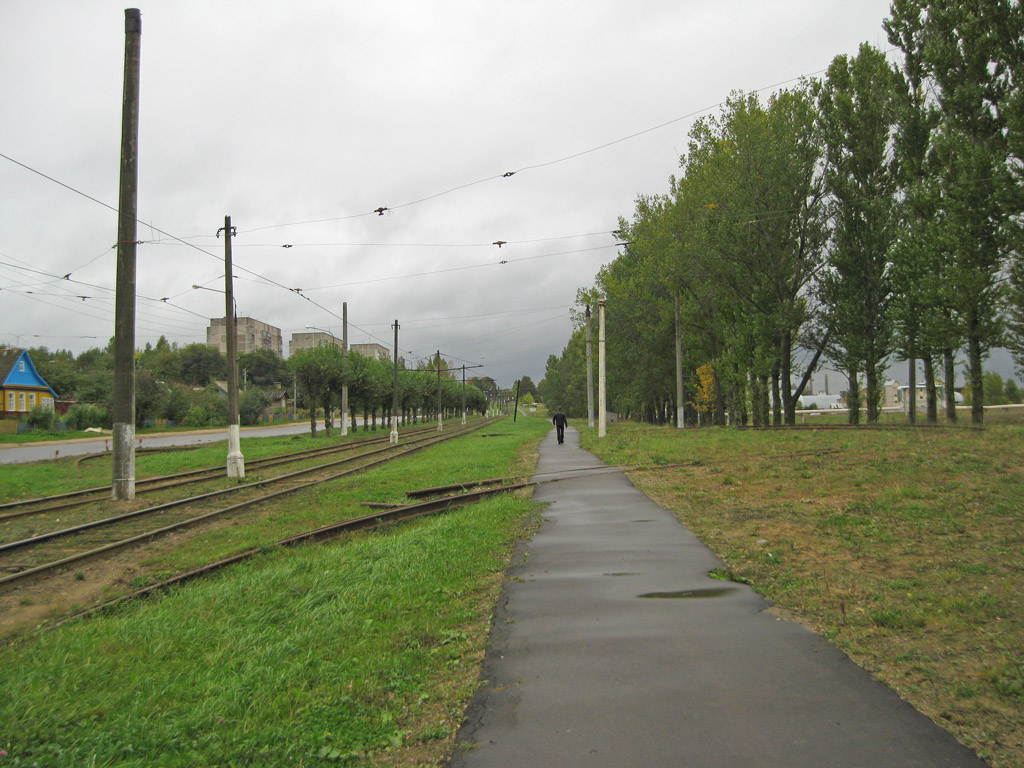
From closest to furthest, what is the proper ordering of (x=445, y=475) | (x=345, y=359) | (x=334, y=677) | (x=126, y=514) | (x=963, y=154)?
(x=334, y=677) → (x=126, y=514) → (x=445, y=475) → (x=963, y=154) → (x=345, y=359)

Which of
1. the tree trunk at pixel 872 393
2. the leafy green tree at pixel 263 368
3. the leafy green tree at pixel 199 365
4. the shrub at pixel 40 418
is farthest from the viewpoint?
the leafy green tree at pixel 263 368

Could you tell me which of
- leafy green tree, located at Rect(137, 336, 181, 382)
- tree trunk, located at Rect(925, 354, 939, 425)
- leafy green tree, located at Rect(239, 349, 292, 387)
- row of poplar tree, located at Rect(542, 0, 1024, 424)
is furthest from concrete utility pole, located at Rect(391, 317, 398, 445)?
leafy green tree, located at Rect(239, 349, 292, 387)

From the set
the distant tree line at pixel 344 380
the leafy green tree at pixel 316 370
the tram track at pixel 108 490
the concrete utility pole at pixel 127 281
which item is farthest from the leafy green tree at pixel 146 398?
the concrete utility pole at pixel 127 281

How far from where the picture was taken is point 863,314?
108 feet

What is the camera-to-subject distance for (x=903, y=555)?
7539 mm

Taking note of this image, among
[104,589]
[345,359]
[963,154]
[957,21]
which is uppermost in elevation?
[957,21]

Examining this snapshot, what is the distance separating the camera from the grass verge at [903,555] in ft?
14.0

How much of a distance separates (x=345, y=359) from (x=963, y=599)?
41.0 m

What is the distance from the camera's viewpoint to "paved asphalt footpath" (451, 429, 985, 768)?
3482 mm

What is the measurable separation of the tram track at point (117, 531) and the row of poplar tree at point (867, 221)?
966 inches

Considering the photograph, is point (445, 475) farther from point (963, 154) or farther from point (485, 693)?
point (963, 154)

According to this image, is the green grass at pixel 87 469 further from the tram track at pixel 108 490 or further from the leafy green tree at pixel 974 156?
the leafy green tree at pixel 974 156

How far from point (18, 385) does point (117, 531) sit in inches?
2261

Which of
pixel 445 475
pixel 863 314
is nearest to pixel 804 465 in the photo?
pixel 445 475
